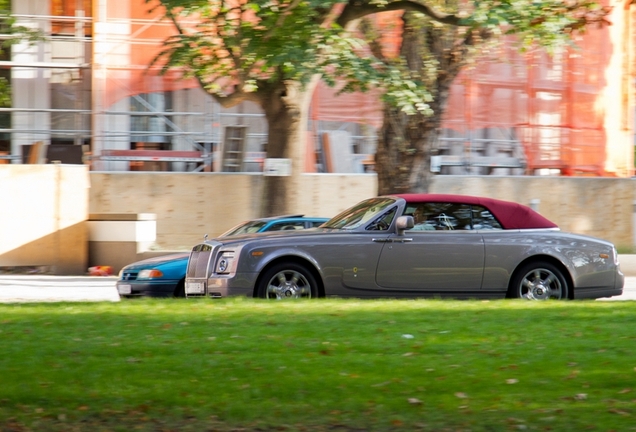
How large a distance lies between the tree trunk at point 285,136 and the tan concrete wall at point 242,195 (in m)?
3.62

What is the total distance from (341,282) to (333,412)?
4956 mm

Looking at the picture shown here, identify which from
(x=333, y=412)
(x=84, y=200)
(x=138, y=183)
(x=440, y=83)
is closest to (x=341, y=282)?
(x=333, y=412)

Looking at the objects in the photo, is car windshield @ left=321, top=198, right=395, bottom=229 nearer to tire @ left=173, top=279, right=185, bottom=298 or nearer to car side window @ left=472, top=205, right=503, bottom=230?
car side window @ left=472, top=205, right=503, bottom=230

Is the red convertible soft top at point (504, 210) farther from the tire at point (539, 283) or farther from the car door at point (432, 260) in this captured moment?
the tire at point (539, 283)

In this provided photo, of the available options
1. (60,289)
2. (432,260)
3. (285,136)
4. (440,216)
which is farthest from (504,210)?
(60,289)

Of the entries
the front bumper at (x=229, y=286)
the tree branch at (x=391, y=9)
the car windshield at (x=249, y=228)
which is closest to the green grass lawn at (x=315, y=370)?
the front bumper at (x=229, y=286)

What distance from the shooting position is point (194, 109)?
26.0m

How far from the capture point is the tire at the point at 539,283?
11156 mm

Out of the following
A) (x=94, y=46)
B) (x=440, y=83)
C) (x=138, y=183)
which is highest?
(x=94, y=46)

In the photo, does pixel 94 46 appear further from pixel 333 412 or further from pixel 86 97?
pixel 333 412

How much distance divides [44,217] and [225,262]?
11.1 meters

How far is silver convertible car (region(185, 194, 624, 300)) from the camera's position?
34.9 feet

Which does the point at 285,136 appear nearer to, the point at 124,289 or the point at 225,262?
the point at 124,289

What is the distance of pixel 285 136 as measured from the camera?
57.4 ft
